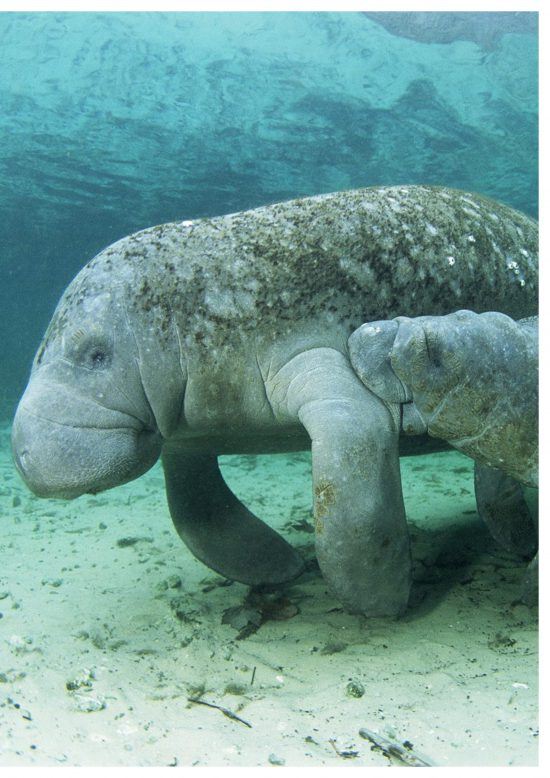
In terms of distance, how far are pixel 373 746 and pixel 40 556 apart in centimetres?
413

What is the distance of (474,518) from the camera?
19.6ft

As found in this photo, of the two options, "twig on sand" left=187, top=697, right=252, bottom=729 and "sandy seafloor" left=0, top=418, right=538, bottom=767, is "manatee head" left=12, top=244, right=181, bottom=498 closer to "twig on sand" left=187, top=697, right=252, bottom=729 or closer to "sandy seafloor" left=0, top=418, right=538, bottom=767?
"sandy seafloor" left=0, top=418, right=538, bottom=767

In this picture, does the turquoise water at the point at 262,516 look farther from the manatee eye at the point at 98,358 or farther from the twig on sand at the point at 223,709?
the manatee eye at the point at 98,358

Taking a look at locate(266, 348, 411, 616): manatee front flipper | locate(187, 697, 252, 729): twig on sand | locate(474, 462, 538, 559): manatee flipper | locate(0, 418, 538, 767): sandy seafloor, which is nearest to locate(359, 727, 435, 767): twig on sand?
locate(0, 418, 538, 767): sandy seafloor

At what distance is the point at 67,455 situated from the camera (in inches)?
123

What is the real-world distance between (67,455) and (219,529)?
71.1 inches

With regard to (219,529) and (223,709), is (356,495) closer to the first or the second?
(223,709)

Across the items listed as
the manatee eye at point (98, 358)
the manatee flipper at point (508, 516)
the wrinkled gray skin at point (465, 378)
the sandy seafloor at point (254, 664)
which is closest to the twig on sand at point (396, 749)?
the sandy seafloor at point (254, 664)

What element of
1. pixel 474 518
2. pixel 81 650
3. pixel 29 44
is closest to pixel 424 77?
pixel 29 44

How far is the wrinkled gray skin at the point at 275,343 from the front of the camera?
314cm

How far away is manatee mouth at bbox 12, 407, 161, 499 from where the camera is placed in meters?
3.12

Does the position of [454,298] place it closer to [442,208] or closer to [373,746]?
[442,208]

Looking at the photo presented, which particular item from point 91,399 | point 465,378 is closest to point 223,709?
point 91,399
